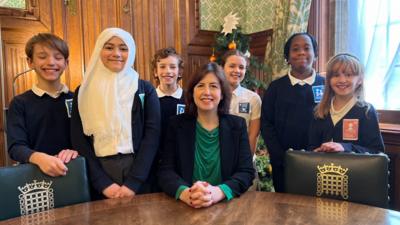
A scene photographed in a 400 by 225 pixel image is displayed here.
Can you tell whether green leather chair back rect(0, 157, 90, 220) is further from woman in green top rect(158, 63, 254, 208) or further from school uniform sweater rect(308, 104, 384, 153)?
school uniform sweater rect(308, 104, 384, 153)

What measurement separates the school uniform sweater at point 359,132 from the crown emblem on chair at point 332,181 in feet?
0.92

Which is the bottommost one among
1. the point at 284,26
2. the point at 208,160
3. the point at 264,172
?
the point at 264,172

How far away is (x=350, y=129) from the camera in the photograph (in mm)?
1756

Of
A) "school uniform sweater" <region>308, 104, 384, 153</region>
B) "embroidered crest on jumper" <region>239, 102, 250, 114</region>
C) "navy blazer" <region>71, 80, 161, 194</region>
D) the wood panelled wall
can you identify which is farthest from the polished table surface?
the wood panelled wall

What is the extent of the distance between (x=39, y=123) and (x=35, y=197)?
0.53 metres

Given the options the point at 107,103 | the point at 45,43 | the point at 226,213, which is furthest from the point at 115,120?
the point at 226,213

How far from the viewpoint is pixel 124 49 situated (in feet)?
5.68

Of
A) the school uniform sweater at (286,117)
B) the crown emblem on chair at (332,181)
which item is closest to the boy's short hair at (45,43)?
the school uniform sweater at (286,117)

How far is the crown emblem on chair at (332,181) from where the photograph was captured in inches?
54.1

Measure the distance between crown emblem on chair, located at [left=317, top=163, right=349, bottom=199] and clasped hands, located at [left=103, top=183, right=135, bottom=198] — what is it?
32.1 inches

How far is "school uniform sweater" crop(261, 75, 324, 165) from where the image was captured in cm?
208

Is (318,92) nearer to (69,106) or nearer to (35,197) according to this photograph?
(69,106)

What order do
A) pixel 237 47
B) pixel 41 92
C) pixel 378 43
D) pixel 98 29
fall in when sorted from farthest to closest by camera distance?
pixel 237 47 < pixel 98 29 < pixel 378 43 < pixel 41 92

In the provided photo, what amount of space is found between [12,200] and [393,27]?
9.30 ft
